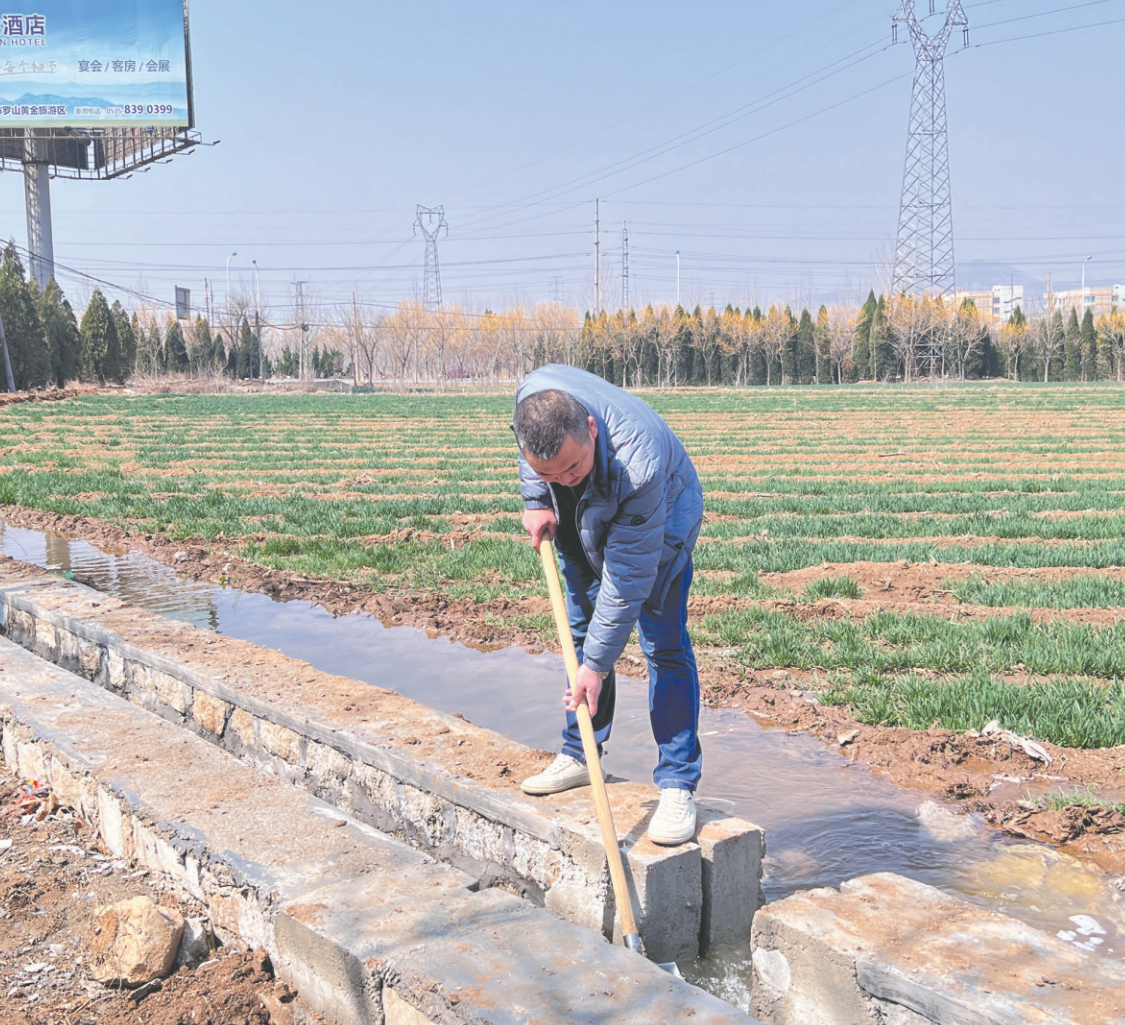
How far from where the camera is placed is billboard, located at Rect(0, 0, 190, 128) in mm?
38500

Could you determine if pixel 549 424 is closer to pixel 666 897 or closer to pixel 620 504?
pixel 620 504

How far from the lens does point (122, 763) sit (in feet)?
12.9

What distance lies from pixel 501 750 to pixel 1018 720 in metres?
2.43

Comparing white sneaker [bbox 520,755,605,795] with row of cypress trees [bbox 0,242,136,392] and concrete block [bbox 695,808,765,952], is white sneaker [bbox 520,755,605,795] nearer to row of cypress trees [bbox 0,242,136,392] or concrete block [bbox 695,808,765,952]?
concrete block [bbox 695,808,765,952]

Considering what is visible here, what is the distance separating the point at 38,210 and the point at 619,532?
2107 inches

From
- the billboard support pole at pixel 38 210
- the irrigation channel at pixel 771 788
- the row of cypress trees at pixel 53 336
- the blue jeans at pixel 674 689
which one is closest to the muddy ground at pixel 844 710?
the irrigation channel at pixel 771 788

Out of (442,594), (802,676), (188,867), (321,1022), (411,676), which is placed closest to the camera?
(321,1022)

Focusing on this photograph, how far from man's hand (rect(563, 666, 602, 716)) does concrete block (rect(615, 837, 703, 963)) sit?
1.53 ft

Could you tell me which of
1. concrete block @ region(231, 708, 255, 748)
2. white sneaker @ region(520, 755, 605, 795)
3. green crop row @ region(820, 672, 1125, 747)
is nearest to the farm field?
green crop row @ region(820, 672, 1125, 747)

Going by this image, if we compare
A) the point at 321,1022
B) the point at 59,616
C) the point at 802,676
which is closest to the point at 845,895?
the point at 321,1022

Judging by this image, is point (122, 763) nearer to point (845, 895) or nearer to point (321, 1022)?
point (321, 1022)

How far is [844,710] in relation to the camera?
492 cm

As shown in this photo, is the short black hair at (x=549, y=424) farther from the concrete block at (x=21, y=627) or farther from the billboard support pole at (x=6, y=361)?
the billboard support pole at (x=6, y=361)

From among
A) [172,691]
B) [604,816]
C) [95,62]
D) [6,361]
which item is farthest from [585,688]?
[95,62]
